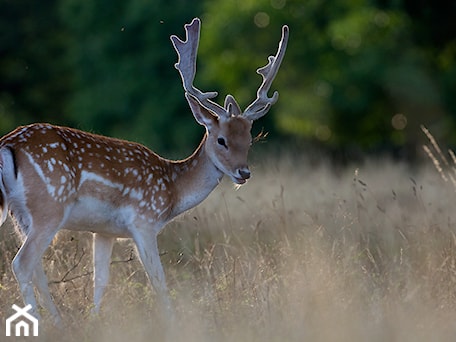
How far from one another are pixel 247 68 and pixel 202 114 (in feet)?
55.6

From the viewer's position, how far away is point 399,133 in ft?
79.7

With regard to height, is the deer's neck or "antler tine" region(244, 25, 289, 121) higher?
"antler tine" region(244, 25, 289, 121)

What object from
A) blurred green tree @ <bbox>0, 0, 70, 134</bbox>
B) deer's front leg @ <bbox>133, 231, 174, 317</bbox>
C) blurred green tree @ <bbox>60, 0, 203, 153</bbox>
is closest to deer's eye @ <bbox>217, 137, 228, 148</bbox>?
deer's front leg @ <bbox>133, 231, 174, 317</bbox>

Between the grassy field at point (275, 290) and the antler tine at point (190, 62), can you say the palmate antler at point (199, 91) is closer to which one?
the antler tine at point (190, 62)

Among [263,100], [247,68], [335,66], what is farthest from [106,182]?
[247,68]

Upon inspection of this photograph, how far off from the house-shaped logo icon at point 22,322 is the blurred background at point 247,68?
12751mm

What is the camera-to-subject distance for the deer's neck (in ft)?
27.2

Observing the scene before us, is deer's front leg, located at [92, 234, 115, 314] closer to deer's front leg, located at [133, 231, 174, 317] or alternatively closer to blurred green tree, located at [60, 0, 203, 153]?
deer's front leg, located at [133, 231, 174, 317]

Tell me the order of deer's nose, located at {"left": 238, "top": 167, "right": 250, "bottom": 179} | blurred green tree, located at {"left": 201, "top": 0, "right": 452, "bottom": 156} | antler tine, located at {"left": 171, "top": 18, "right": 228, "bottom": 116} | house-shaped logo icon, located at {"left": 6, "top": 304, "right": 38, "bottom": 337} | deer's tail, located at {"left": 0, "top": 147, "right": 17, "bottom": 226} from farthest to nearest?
blurred green tree, located at {"left": 201, "top": 0, "right": 452, "bottom": 156} → antler tine, located at {"left": 171, "top": 18, "right": 228, "bottom": 116} → deer's nose, located at {"left": 238, "top": 167, "right": 250, "bottom": 179} → deer's tail, located at {"left": 0, "top": 147, "right": 17, "bottom": 226} → house-shaped logo icon, located at {"left": 6, "top": 304, "right": 38, "bottom": 337}

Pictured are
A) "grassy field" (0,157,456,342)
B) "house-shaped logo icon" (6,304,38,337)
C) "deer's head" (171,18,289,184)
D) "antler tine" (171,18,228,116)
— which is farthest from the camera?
"antler tine" (171,18,228,116)

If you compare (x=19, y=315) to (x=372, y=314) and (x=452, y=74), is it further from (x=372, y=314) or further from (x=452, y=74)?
(x=452, y=74)

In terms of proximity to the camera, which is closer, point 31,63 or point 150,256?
point 150,256

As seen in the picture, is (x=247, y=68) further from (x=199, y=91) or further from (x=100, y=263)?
(x=100, y=263)

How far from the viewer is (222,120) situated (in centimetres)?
831
